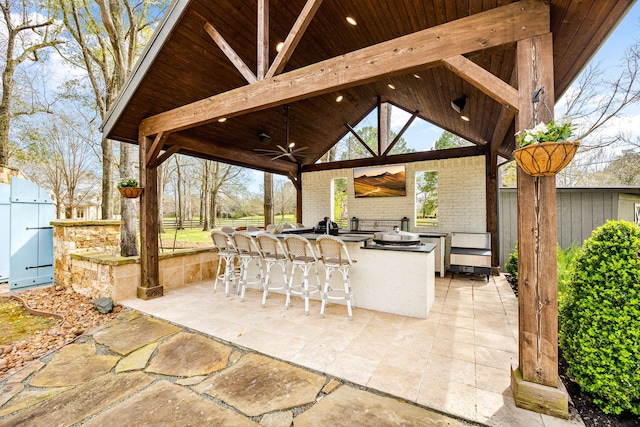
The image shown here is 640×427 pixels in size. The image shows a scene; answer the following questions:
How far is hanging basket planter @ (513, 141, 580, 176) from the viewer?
5.00 ft

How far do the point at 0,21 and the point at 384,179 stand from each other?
34.4 feet

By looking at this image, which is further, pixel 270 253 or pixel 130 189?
pixel 130 189

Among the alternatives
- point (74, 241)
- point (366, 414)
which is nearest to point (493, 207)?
point (366, 414)

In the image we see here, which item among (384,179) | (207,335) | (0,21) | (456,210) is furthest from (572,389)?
(0,21)

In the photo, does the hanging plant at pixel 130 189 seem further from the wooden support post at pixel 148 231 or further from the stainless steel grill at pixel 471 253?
the stainless steel grill at pixel 471 253

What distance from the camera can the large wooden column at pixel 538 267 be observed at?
1.74 m

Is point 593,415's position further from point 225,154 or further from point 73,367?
point 225,154

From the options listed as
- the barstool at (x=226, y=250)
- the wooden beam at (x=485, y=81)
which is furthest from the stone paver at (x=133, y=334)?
the wooden beam at (x=485, y=81)

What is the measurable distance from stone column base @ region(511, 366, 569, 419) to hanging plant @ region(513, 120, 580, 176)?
139 centimetres

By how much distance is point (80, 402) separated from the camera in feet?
6.19

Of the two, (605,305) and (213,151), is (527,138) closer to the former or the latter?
(605,305)

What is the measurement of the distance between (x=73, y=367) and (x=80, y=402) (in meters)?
0.65

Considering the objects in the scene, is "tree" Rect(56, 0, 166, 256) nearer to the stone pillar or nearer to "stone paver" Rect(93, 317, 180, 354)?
the stone pillar

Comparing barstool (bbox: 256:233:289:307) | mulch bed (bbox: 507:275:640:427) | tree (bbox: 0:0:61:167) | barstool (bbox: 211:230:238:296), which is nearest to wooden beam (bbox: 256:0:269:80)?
barstool (bbox: 256:233:289:307)
